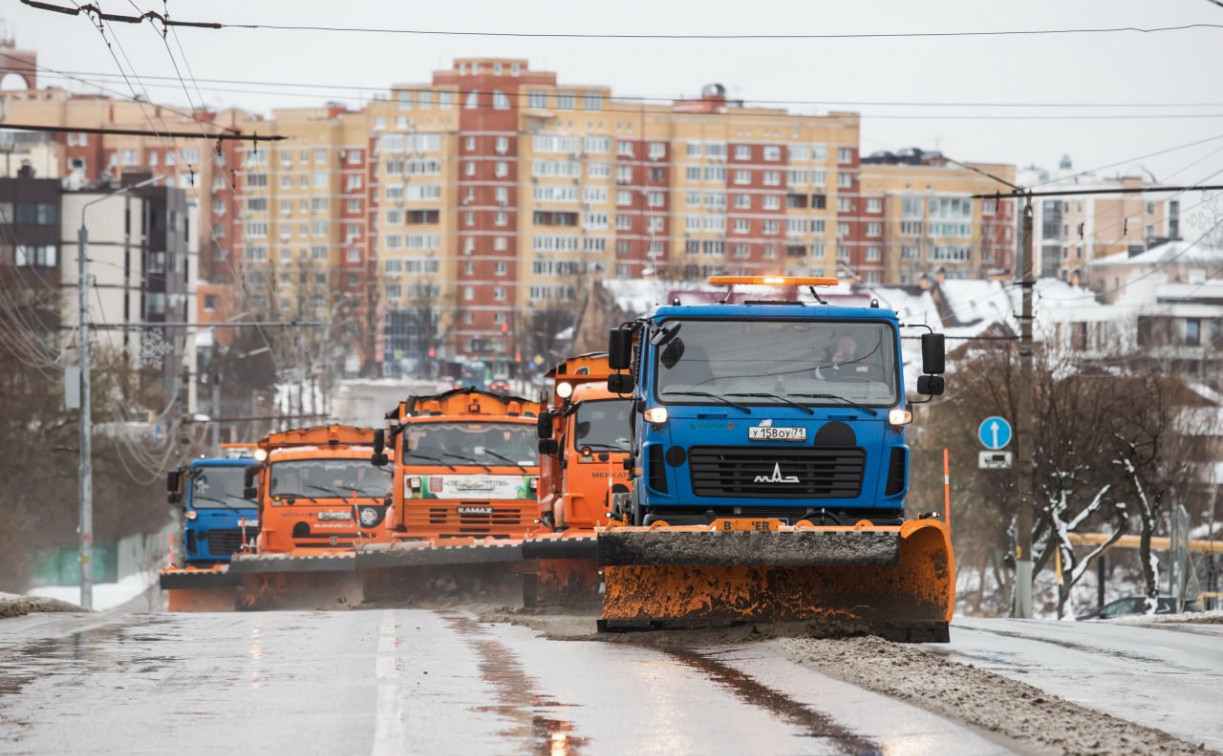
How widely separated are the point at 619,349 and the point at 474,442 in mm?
12647

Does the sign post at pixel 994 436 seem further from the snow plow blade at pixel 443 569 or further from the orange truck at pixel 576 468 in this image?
the orange truck at pixel 576 468

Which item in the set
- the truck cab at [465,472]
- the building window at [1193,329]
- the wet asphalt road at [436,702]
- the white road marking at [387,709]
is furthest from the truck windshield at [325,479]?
the building window at [1193,329]

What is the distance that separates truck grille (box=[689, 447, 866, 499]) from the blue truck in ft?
0.04

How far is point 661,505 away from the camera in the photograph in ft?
51.8

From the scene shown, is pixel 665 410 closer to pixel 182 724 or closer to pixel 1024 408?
pixel 182 724

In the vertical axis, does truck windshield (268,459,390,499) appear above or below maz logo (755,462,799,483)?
below

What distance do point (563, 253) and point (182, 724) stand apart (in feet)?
517

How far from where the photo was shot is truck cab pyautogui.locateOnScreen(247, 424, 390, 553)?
31.2m

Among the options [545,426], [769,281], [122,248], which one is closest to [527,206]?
[122,248]

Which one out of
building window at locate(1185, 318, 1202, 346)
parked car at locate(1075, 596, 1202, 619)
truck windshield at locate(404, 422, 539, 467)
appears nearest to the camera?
truck windshield at locate(404, 422, 539, 467)

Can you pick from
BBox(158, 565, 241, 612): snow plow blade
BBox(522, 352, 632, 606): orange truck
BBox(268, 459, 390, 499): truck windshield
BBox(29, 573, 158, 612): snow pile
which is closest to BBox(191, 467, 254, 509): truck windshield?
BBox(158, 565, 241, 612): snow plow blade

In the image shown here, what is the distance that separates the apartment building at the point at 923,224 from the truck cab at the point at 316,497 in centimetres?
15149

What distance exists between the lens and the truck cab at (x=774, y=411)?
1549 cm

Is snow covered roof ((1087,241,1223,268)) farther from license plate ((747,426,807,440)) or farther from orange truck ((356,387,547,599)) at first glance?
license plate ((747,426,807,440))
